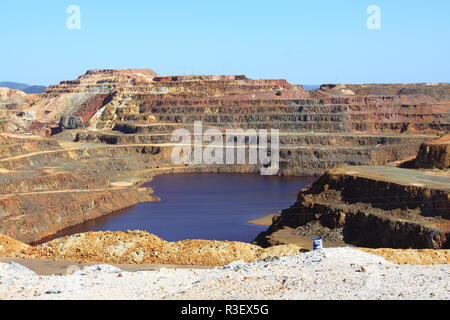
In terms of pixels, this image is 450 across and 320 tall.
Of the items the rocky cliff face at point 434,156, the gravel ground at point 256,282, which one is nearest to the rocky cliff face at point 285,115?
the rocky cliff face at point 434,156

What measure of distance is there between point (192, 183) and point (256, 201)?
898 inches

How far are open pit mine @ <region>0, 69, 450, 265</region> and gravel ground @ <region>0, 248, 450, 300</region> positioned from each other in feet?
38.8

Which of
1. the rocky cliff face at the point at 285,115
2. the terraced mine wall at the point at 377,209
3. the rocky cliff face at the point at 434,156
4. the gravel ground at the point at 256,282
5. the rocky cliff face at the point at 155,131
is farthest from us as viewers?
the rocky cliff face at the point at 285,115

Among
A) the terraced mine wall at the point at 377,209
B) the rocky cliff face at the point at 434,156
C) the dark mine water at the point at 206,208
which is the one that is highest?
the rocky cliff face at the point at 434,156

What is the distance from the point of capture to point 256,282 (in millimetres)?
25547

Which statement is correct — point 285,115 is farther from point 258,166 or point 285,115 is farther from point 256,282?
point 256,282

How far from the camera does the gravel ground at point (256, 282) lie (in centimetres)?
2391

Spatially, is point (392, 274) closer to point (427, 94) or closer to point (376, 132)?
point (376, 132)

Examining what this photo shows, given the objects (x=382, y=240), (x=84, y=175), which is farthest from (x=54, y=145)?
(x=382, y=240)

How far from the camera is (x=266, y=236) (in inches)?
2301

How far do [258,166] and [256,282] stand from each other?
98769 mm

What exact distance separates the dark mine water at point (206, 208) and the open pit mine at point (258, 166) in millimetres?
3263

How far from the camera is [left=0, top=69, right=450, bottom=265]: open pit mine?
58188mm

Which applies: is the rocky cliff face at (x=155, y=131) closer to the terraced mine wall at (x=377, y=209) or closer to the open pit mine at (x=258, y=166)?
the open pit mine at (x=258, y=166)
